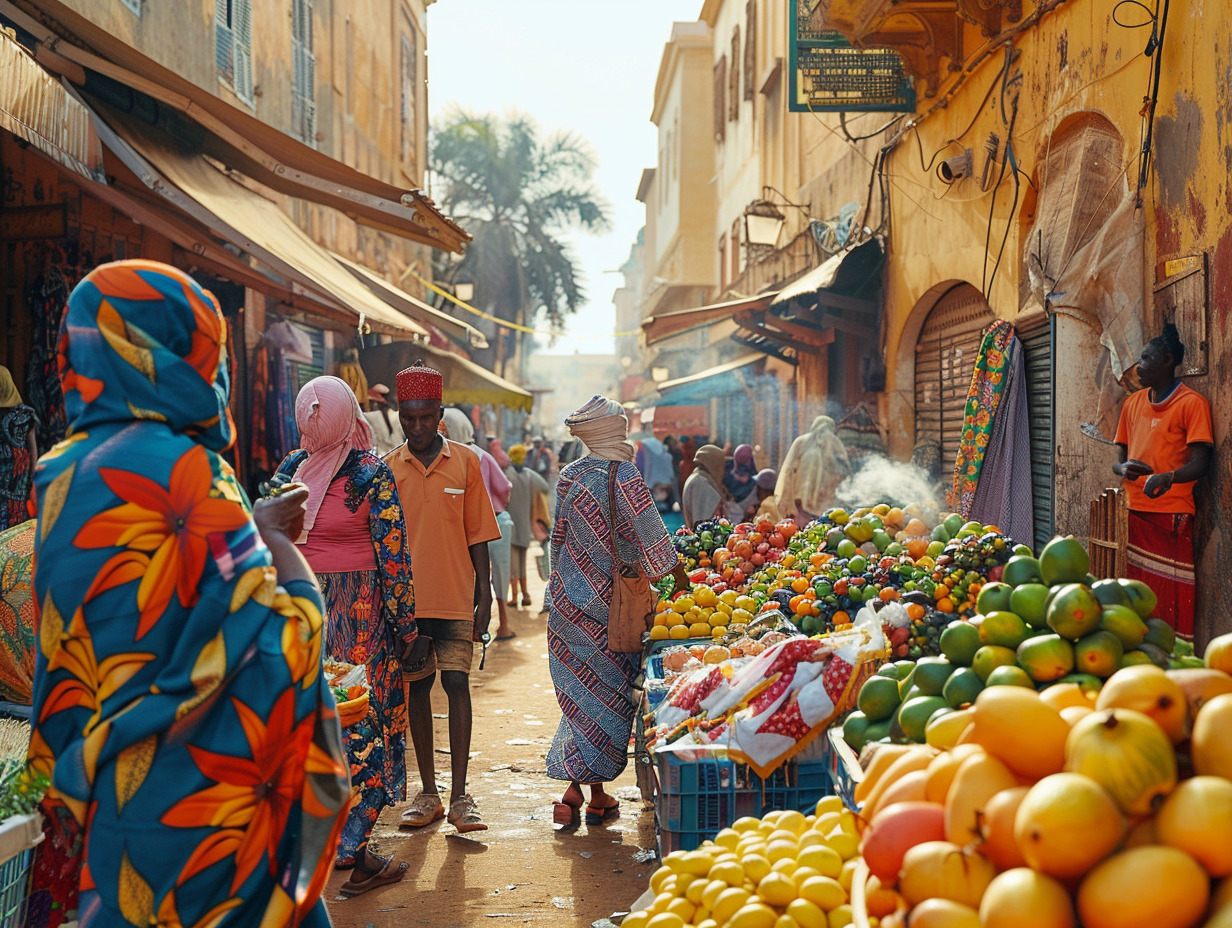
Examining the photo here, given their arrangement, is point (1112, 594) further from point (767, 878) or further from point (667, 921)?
point (667, 921)

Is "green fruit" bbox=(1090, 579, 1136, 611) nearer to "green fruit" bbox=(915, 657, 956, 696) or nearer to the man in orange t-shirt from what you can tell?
"green fruit" bbox=(915, 657, 956, 696)

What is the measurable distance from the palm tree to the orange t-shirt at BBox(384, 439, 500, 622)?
3374cm

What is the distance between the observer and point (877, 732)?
10.6ft

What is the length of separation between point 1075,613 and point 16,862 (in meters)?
2.77

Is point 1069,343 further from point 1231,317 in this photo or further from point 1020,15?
point 1020,15

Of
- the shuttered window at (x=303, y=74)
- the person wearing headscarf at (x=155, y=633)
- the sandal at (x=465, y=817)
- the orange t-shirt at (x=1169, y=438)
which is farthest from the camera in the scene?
the shuttered window at (x=303, y=74)

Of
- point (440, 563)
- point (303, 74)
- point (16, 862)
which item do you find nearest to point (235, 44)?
point (303, 74)

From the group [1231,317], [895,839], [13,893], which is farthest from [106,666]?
[1231,317]

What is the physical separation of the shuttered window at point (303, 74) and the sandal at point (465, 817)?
10.8 m

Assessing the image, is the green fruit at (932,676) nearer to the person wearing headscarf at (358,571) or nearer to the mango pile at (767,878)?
the mango pile at (767,878)

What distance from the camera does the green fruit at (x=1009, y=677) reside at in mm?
2703

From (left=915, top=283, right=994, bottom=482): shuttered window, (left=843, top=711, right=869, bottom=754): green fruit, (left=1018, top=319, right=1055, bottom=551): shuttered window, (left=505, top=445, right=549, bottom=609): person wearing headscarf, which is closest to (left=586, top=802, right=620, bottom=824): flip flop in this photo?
(left=843, top=711, right=869, bottom=754): green fruit

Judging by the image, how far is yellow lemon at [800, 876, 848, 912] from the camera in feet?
8.90

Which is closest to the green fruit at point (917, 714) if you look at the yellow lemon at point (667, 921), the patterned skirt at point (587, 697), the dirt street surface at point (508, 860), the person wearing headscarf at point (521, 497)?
the yellow lemon at point (667, 921)
